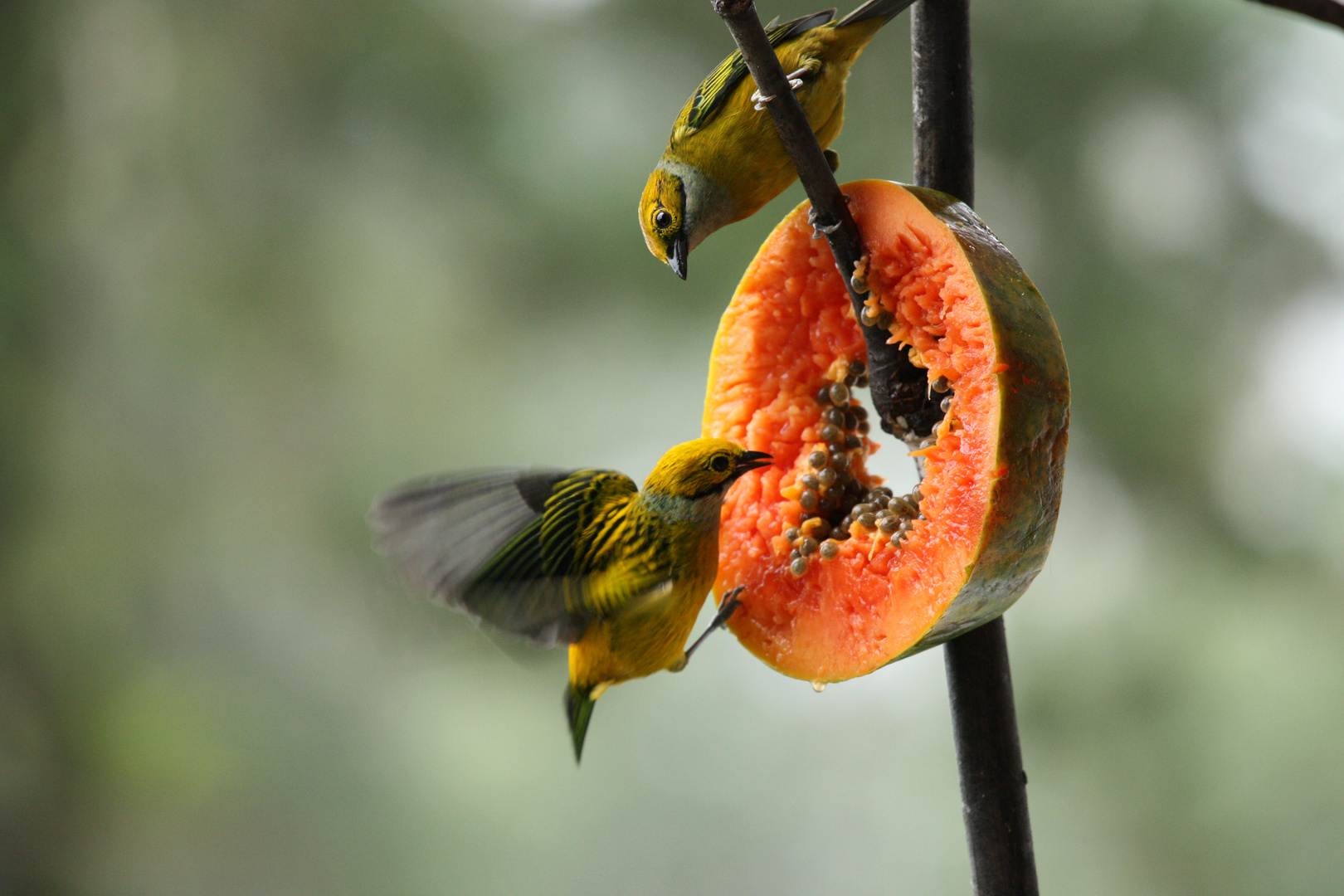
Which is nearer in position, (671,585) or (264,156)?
(671,585)

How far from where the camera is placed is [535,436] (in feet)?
7.95

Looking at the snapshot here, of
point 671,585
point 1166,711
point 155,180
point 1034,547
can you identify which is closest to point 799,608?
point 671,585

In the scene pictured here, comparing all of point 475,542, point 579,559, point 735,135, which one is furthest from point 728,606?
point 735,135

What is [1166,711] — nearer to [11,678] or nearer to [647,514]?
[647,514]

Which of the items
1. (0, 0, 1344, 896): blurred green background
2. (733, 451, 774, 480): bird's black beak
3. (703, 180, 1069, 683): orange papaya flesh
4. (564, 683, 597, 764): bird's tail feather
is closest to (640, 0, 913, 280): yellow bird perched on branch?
(703, 180, 1069, 683): orange papaya flesh

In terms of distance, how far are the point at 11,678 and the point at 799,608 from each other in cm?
237

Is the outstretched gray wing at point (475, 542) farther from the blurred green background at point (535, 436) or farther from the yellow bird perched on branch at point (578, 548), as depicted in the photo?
the blurred green background at point (535, 436)

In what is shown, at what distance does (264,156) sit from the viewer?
2494 mm

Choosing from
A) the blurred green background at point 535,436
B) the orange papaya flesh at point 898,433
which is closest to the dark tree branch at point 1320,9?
the orange papaya flesh at point 898,433

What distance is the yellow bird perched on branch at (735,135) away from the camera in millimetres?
1149

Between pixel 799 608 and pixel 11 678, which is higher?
pixel 799 608

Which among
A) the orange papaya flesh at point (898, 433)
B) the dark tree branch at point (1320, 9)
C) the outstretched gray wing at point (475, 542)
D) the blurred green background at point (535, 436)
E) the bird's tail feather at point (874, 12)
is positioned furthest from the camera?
the blurred green background at point (535, 436)

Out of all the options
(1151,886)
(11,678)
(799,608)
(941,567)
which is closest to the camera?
(941,567)

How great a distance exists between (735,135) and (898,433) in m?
0.43
